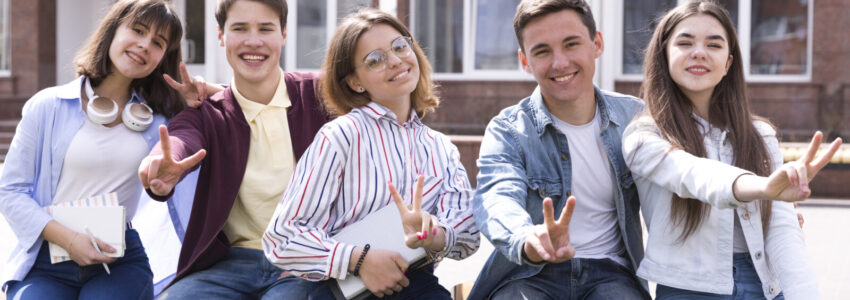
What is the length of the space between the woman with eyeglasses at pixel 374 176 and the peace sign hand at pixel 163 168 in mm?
326

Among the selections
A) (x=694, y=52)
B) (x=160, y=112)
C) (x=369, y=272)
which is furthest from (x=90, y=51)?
(x=694, y=52)

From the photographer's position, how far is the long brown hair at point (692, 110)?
2803 millimetres

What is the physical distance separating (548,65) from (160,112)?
1607 millimetres

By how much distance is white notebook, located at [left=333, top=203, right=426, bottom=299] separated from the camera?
8.75ft

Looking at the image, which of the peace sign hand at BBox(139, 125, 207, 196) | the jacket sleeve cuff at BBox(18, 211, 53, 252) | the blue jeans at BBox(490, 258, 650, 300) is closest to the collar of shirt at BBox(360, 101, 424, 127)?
the peace sign hand at BBox(139, 125, 207, 196)

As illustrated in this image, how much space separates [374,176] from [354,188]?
8cm

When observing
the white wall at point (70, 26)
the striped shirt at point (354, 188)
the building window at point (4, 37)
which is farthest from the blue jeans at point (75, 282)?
the building window at point (4, 37)

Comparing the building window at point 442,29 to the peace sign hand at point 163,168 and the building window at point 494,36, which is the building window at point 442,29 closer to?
the building window at point 494,36

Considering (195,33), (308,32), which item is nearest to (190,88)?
(308,32)

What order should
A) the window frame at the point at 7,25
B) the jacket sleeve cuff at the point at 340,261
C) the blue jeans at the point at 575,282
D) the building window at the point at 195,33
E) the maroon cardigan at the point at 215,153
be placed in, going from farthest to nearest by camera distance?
1. the window frame at the point at 7,25
2. the building window at the point at 195,33
3. the maroon cardigan at the point at 215,153
4. the blue jeans at the point at 575,282
5. the jacket sleeve cuff at the point at 340,261

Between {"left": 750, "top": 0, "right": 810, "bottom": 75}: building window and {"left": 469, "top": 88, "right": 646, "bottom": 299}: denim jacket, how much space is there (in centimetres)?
1078

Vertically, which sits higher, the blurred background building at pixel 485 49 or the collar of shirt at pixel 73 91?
the blurred background building at pixel 485 49

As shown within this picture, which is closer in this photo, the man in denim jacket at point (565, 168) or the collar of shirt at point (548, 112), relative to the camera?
the man in denim jacket at point (565, 168)

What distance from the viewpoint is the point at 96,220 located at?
10.2 feet
